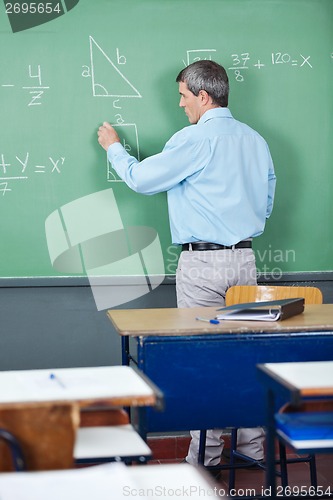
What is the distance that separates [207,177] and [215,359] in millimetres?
1182

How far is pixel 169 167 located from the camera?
3.71 metres

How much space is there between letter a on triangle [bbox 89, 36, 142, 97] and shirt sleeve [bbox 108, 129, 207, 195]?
493mm

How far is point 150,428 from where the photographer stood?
2.83 metres

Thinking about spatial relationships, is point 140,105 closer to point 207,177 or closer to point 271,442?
point 207,177

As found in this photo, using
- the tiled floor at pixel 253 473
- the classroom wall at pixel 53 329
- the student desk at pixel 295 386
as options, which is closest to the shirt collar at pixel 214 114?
the classroom wall at pixel 53 329

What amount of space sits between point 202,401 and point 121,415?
28.1 inches

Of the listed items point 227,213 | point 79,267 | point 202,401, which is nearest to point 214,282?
point 227,213

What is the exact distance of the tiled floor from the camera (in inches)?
138

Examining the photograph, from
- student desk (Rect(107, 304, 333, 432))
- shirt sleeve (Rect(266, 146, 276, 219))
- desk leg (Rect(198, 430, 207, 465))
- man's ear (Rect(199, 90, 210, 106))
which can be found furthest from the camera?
shirt sleeve (Rect(266, 146, 276, 219))

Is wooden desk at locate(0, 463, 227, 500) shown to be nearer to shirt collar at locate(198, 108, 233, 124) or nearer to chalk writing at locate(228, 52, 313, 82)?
shirt collar at locate(198, 108, 233, 124)

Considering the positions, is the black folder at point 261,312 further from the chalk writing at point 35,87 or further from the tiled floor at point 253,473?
the chalk writing at point 35,87

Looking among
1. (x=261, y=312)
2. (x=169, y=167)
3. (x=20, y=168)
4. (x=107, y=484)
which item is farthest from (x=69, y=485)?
(x=20, y=168)

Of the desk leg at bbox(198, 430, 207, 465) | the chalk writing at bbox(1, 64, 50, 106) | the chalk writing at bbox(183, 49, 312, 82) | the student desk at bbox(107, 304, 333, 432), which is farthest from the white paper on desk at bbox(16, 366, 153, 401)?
the chalk writing at bbox(183, 49, 312, 82)

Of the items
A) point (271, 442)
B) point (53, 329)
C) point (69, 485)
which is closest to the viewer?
point (69, 485)
